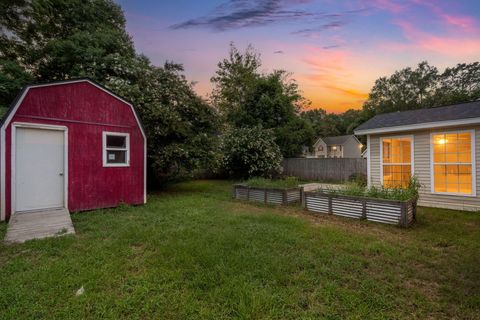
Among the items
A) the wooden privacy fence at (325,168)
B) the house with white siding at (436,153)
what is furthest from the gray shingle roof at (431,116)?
the wooden privacy fence at (325,168)

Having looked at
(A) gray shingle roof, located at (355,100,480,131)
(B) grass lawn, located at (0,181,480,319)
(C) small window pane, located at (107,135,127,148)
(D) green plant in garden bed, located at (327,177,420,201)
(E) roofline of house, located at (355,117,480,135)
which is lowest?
(B) grass lawn, located at (0,181,480,319)

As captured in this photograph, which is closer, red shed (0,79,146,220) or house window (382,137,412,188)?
red shed (0,79,146,220)

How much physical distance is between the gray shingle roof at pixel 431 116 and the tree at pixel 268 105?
912 centimetres

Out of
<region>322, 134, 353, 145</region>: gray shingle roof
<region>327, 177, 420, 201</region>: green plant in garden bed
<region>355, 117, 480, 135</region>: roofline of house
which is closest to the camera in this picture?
<region>327, 177, 420, 201</region>: green plant in garden bed

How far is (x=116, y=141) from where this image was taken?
23.0ft

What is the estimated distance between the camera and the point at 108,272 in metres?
2.93

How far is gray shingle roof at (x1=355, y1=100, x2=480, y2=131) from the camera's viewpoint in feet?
21.4

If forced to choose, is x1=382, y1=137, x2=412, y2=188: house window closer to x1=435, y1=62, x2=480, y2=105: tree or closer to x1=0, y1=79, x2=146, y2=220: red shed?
x1=0, y1=79, x2=146, y2=220: red shed

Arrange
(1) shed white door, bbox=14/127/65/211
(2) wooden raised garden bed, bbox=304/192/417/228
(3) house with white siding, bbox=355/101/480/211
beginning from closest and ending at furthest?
(2) wooden raised garden bed, bbox=304/192/417/228, (1) shed white door, bbox=14/127/65/211, (3) house with white siding, bbox=355/101/480/211

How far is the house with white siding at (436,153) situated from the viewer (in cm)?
639

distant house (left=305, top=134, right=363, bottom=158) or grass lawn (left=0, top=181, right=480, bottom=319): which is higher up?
distant house (left=305, top=134, right=363, bottom=158)

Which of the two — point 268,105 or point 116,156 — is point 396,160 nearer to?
point 116,156

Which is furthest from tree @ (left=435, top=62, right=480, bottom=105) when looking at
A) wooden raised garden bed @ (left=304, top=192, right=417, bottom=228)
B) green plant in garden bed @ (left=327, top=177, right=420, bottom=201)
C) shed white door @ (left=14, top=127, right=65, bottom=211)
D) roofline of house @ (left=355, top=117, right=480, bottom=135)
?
shed white door @ (left=14, top=127, right=65, bottom=211)

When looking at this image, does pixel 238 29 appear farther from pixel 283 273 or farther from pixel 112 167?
pixel 283 273
